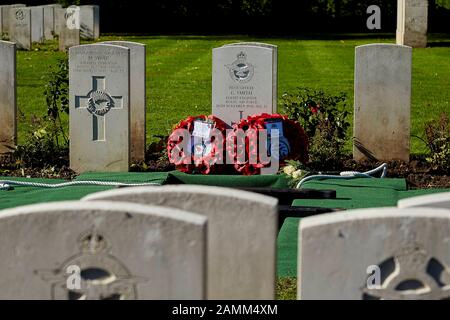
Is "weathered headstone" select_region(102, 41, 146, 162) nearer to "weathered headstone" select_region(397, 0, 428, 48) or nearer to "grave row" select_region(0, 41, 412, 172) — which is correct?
"grave row" select_region(0, 41, 412, 172)

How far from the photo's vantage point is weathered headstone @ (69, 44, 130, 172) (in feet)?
34.8

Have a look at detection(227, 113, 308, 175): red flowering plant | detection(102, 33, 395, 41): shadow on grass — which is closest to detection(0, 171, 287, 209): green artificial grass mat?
detection(227, 113, 308, 175): red flowering plant

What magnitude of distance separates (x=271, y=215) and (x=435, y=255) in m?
0.65

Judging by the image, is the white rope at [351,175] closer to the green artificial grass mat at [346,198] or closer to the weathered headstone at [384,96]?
the green artificial grass mat at [346,198]

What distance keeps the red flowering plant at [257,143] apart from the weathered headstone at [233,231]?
18.6 feet

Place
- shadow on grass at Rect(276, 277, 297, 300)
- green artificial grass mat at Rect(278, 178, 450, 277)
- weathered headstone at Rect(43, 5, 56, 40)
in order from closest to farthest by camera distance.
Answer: shadow on grass at Rect(276, 277, 297, 300) → green artificial grass mat at Rect(278, 178, 450, 277) → weathered headstone at Rect(43, 5, 56, 40)

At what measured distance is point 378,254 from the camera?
14.1 feet

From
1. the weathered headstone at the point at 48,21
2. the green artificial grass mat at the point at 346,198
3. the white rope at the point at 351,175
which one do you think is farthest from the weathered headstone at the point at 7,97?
the weathered headstone at the point at 48,21

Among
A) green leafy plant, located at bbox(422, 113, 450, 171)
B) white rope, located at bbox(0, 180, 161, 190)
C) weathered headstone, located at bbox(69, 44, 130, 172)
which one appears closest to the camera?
white rope, located at bbox(0, 180, 161, 190)

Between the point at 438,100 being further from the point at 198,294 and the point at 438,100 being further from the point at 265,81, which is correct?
the point at 198,294

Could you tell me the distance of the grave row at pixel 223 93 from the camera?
1069 cm

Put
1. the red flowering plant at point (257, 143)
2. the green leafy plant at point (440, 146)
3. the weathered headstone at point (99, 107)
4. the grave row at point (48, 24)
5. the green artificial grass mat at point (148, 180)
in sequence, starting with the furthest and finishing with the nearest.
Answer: the grave row at point (48, 24), the green leafy plant at point (440, 146), the weathered headstone at point (99, 107), the red flowering plant at point (257, 143), the green artificial grass mat at point (148, 180)

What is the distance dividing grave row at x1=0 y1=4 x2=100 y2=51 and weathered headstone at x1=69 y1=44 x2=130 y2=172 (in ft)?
52.3
